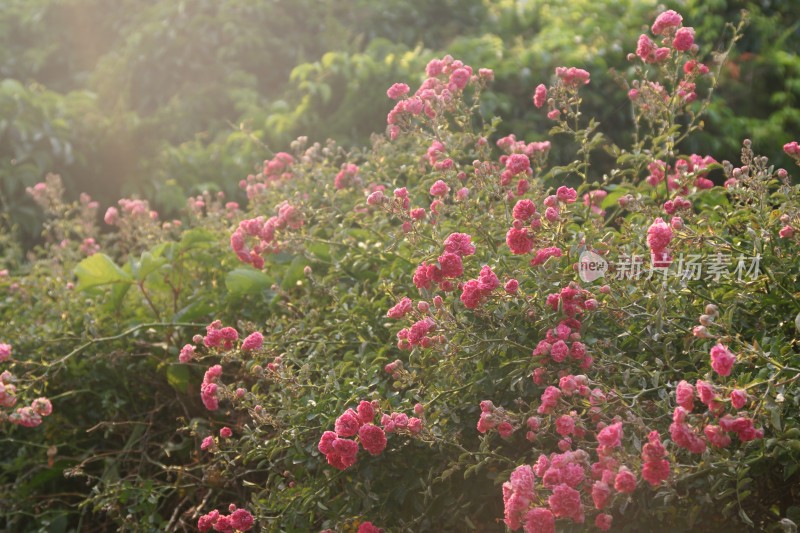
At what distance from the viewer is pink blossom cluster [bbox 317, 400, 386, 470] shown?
6.70 ft

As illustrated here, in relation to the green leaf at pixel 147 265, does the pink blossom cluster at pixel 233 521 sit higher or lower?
lower

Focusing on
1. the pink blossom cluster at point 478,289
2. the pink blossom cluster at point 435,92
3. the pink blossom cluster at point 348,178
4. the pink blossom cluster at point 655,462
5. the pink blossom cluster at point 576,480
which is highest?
the pink blossom cluster at point 435,92

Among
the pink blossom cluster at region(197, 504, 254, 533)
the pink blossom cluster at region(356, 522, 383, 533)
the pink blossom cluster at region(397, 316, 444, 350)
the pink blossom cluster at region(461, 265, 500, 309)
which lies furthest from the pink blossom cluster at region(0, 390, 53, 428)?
the pink blossom cluster at region(461, 265, 500, 309)

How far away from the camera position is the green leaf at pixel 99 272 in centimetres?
338

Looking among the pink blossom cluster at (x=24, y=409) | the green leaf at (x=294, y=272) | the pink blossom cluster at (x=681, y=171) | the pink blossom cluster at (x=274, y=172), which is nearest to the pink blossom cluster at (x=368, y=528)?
the green leaf at (x=294, y=272)

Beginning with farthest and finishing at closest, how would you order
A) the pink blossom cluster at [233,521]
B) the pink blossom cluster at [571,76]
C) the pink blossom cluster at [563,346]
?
the pink blossom cluster at [571,76] < the pink blossom cluster at [233,521] < the pink blossom cluster at [563,346]

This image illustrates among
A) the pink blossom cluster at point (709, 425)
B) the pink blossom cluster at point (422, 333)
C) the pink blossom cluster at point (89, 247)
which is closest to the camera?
the pink blossom cluster at point (709, 425)

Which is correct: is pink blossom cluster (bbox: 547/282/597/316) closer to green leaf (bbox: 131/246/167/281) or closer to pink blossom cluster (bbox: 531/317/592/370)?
pink blossom cluster (bbox: 531/317/592/370)

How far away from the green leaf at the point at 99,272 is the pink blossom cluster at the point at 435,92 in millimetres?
1182

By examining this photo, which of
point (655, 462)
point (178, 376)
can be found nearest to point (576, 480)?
point (655, 462)

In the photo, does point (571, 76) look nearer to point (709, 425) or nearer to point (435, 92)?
point (435, 92)

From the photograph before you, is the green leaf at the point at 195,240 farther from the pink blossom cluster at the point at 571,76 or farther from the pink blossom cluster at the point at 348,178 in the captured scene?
the pink blossom cluster at the point at 571,76

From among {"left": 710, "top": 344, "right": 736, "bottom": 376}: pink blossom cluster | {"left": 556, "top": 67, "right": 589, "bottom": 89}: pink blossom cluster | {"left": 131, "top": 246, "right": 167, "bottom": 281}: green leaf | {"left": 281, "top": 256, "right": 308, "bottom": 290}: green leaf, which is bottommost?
{"left": 131, "top": 246, "right": 167, "bottom": 281}: green leaf

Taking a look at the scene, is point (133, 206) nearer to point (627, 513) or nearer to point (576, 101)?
point (576, 101)
